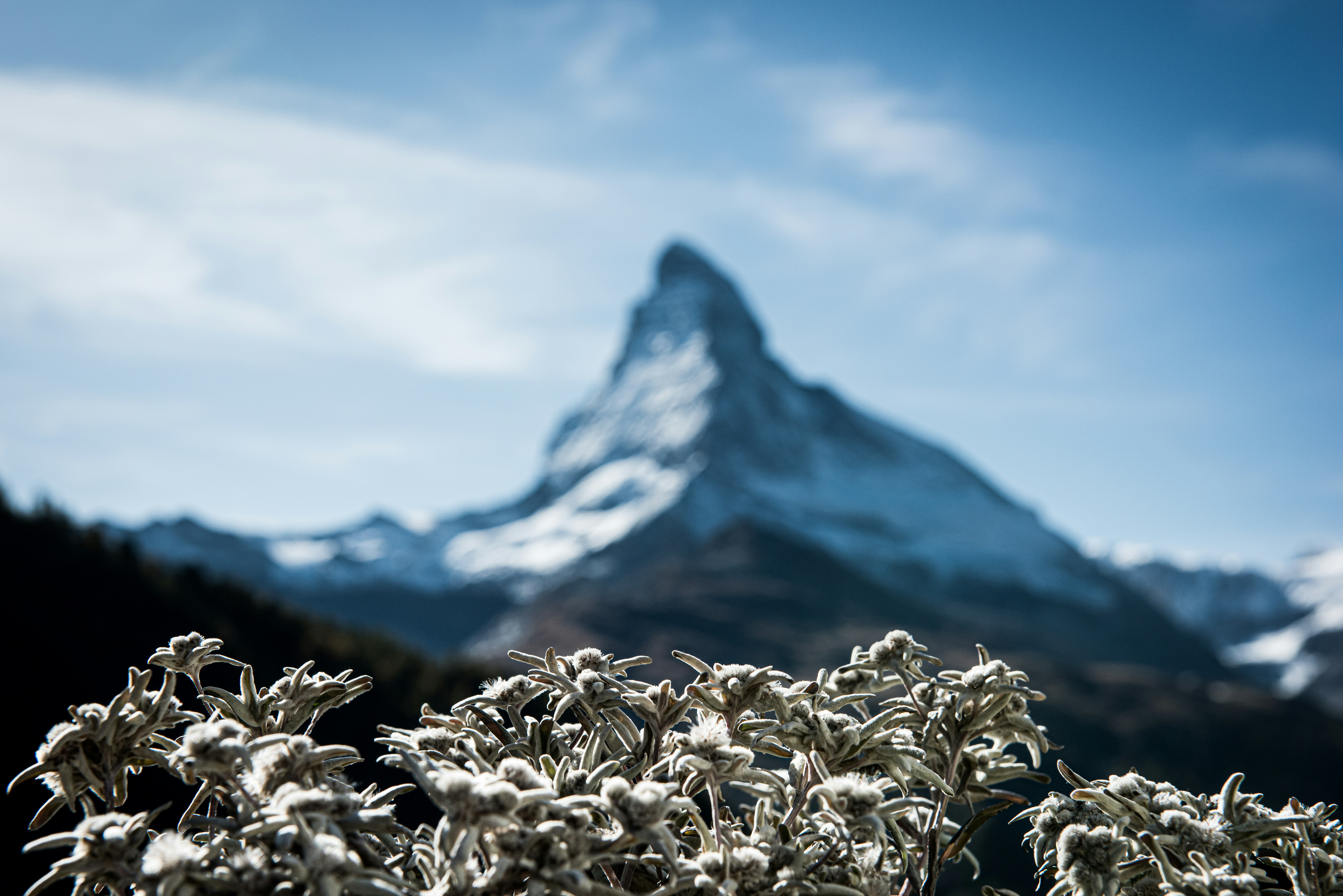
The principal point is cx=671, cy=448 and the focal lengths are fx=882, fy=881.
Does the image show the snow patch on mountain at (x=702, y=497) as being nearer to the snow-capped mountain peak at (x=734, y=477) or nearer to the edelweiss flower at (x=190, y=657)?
the snow-capped mountain peak at (x=734, y=477)

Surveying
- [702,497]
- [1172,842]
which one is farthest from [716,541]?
[1172,842]

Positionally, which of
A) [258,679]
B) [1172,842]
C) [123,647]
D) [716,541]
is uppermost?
[716,541]

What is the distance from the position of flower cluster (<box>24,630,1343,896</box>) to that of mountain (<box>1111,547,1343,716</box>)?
440 ft

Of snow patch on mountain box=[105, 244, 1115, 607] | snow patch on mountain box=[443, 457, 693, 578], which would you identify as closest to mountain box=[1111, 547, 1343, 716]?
snow patch on mountain box=[105, 244, 1115, 607]

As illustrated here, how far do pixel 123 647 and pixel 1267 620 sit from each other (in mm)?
209136

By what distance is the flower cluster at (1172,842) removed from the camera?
5.62ft

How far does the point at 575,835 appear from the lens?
1.44 metres

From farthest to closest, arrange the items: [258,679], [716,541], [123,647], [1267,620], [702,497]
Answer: [1267,620], [702,497], [716,541], [258,679], [123,647]

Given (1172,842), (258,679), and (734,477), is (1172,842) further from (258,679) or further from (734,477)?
(734,477)

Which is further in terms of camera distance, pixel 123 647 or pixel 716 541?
pixel 716 541

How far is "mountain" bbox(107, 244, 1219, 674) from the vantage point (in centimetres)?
7344

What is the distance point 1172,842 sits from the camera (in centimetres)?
171

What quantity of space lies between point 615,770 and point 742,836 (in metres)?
0.32

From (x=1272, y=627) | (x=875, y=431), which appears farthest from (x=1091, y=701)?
(x=1272, y=627)
